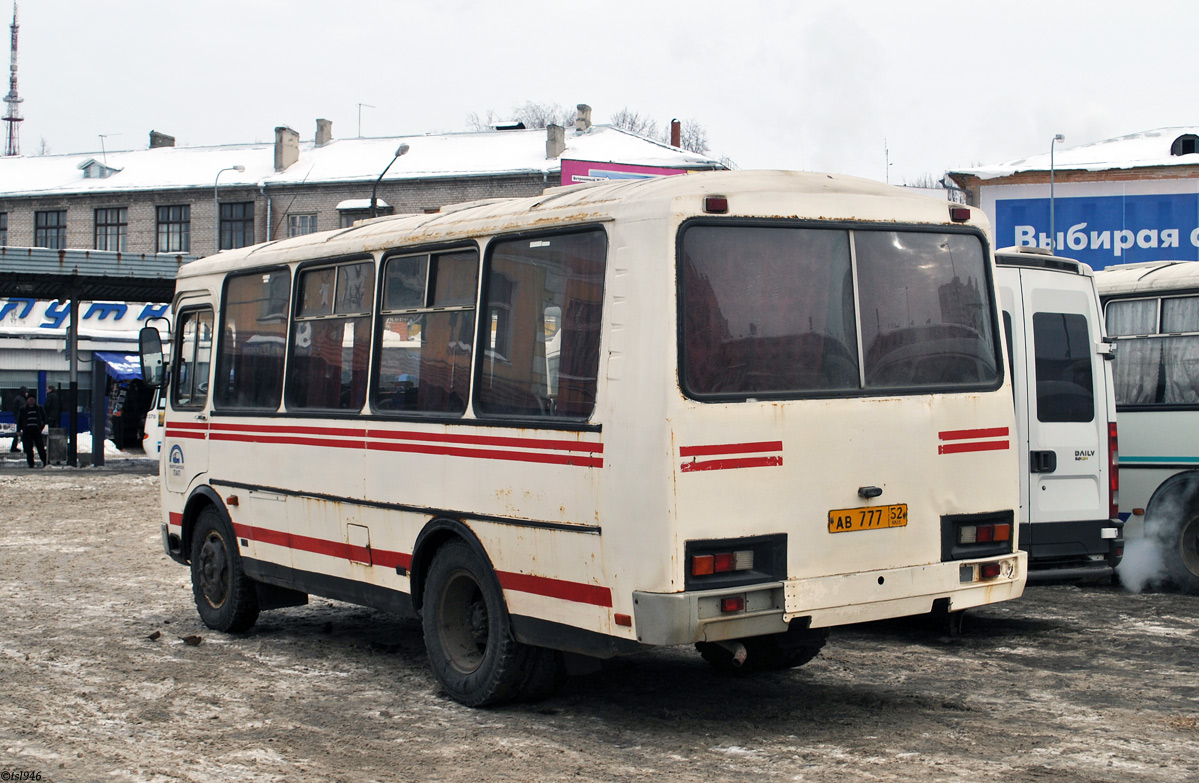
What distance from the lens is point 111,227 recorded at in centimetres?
6281

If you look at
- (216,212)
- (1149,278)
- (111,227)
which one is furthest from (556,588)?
(111,227)

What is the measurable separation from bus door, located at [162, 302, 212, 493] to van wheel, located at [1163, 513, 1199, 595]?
8.16 metres

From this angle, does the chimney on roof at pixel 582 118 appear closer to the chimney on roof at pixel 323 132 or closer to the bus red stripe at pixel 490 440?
the chimney on roof at pixel 323 132

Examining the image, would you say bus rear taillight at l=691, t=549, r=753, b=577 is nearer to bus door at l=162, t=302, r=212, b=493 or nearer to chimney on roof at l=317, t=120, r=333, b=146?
bus door at l=162, t=302, r=212, b=493

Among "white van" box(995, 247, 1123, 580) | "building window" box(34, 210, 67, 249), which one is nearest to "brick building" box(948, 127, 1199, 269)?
"white van" box(995, 247, 1123, 580)

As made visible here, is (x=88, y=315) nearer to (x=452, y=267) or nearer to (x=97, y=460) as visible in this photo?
(x=97, y=460)

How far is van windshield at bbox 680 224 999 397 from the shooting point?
20.2ft

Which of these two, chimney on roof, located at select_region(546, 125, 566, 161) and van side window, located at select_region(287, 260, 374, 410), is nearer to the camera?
van side window, located at select_region(287, 260, 374, 410)

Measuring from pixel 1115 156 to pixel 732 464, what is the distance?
118 ft

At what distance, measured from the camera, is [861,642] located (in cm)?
921

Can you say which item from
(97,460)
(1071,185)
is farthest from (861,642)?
(1071,185)

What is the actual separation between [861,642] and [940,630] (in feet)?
2.59

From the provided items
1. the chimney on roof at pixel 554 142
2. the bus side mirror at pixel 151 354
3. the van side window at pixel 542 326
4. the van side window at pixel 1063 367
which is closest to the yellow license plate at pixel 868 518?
the van side window at pixel 542 326

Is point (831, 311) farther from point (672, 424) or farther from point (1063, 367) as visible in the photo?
point (1063, 367)
